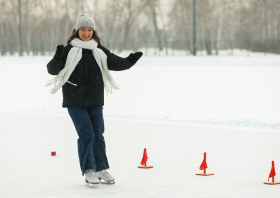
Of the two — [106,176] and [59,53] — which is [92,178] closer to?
[106,176]

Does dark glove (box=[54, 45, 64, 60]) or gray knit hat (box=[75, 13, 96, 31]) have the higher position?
gray knit hat (box=[75, 13, 96, 31])

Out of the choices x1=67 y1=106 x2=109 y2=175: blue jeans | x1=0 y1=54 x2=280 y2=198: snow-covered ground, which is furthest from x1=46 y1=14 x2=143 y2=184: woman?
x1=0 y1=54 x2=280 y2=198: snow-covered ground

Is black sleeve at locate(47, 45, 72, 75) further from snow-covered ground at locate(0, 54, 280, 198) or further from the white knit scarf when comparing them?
snow-covered ground at locate(0, 54, 280, 198)

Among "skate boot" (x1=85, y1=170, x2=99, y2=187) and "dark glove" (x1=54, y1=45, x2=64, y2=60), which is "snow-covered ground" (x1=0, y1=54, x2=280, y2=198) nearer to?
"skate boot" (x1=85, y1=170, x2=99, y2=187)

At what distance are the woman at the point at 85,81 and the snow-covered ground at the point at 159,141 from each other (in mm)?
391

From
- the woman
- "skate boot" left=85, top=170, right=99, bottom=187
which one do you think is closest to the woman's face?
the woman

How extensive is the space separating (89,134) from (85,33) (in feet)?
3.28

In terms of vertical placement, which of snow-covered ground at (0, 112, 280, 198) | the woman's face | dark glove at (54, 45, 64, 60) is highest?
the woman's face

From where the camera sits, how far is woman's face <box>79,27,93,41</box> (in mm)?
5668

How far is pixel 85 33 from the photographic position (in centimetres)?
567

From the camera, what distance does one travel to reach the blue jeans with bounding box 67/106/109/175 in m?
5.57

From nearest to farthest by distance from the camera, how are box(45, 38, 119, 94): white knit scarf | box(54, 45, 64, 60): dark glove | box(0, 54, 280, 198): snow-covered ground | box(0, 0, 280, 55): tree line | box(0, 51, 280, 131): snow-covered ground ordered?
box(54, 45, 64, 60): dark glove, box(45, 38, 119, 94): white knit scarf, box(0, 54, 280, 198): snow-covered ground, box(0, 51, 280, 131): snow-covered ground, box(0, 0, 280, 55): tree line

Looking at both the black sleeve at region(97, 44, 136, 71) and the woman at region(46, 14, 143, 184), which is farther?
the black sleeve at region(97, 44, 136, 71)

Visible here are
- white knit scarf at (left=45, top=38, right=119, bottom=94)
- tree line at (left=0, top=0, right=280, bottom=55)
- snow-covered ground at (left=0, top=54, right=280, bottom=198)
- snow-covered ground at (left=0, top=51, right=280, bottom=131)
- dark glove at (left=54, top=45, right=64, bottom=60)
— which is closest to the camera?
dark glove at (left=54, top=45, right=64, bottom=60)
